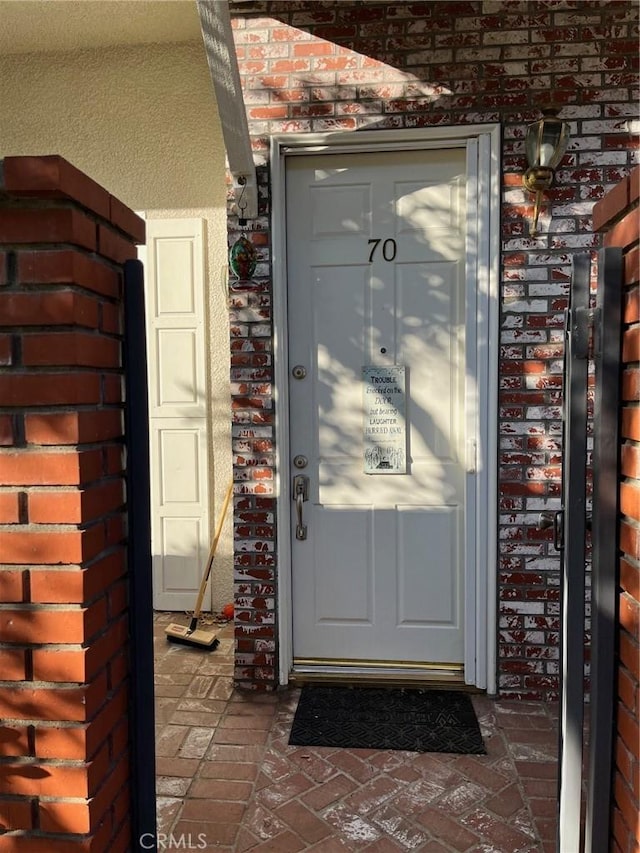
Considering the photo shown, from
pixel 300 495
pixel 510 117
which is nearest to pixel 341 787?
pixel 300 495

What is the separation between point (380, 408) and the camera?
125 inches

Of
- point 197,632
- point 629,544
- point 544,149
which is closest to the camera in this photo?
point 629,544

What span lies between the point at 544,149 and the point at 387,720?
8.69 ft

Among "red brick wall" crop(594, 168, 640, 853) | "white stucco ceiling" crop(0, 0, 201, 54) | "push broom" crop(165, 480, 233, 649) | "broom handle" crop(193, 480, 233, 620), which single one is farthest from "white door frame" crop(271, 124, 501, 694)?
"red brick wall" crop(594, 168, 640, 853)

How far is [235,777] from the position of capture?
247 centimetres

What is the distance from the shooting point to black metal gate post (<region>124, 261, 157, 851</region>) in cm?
142

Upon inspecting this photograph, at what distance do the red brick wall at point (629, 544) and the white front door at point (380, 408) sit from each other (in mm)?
1713

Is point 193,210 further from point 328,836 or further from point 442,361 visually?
point 328,836

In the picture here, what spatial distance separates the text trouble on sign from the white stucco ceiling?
8.01 feet

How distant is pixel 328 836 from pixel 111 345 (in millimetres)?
1792

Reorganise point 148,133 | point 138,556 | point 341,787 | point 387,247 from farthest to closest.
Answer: point 148,133
point 387,247
point 341,787
point 138,556

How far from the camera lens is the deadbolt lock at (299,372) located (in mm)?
3186

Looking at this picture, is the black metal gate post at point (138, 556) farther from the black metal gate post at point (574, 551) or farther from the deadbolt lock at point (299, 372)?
the deadbolt lock at point (299, 372)

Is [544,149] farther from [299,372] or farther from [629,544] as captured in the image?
[629,544]
